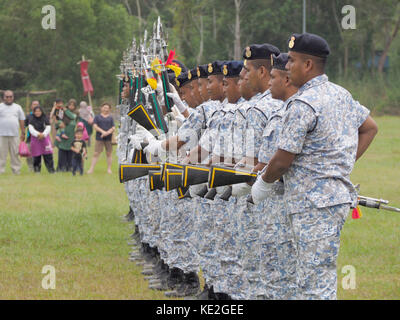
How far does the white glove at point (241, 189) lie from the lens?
5.09 m

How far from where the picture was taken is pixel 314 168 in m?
4.46

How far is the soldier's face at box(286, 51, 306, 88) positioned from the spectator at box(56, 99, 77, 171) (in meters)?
14.0

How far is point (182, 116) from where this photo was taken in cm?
709

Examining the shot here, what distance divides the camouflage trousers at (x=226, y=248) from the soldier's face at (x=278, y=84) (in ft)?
3.52

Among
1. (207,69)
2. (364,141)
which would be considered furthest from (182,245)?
(364,141)

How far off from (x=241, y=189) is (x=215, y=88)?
1.50 metres

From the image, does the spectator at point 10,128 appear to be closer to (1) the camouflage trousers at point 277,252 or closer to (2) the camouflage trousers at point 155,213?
(2) the camouflage trousers at point 155,213

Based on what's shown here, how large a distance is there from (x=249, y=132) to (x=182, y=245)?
86.2 inches

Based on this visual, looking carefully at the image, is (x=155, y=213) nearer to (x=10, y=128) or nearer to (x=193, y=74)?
(x=193, y=74)

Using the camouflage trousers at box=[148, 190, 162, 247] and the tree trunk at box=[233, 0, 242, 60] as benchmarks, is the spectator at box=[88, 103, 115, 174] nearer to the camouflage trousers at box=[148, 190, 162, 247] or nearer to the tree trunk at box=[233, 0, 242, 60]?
the camouflage trousers at box=[148, 190, 162, 247]

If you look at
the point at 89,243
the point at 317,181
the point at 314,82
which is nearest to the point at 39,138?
the point at 89,243

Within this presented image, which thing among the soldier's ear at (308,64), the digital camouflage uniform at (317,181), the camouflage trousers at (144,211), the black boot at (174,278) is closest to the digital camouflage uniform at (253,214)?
the soldier's ear at (308,64)

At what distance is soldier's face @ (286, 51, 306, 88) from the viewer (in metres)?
4.58

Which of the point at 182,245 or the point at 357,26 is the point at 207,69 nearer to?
the point at 182,245
